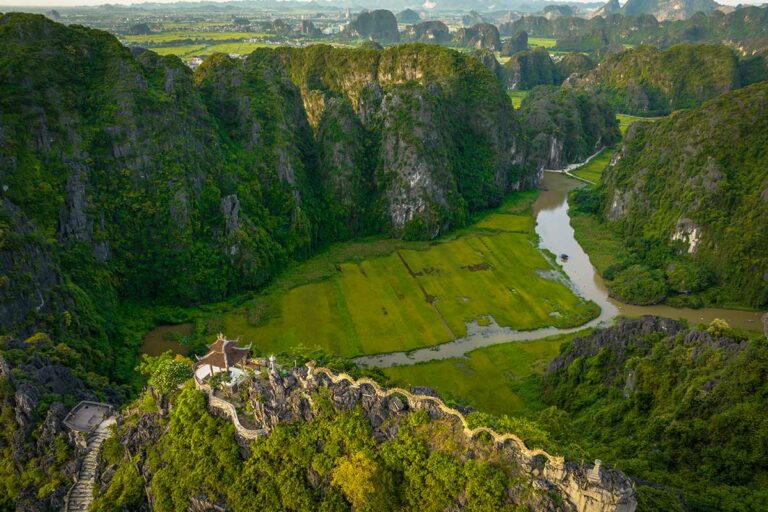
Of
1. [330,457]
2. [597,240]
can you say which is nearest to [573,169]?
[597,240]

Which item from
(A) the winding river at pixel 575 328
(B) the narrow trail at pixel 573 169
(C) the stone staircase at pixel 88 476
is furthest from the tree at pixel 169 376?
(B) the narrow trail at pixel 573 169

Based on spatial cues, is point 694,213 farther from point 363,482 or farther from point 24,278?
point 24,278

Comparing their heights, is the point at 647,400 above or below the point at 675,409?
below

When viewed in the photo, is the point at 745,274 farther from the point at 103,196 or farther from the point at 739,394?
the point at 103,196

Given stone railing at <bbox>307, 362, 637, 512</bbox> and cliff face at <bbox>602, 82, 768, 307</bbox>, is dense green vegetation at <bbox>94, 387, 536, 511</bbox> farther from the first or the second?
cliff face at <bbox>602, 82, 768, 307</bbox>

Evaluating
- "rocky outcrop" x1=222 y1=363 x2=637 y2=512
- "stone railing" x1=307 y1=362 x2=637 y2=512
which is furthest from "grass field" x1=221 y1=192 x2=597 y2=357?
"stone railing" x1=307 y1=362 x2=637 y2=512

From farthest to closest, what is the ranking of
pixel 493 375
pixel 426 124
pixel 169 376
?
pixel 426 124, pixel 493 375, pixel 169 376

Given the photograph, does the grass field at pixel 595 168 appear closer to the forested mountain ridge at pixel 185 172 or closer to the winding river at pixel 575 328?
the forested mountain ridge at pixel 185 172

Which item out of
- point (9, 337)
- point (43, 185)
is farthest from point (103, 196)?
point (9, 337)
